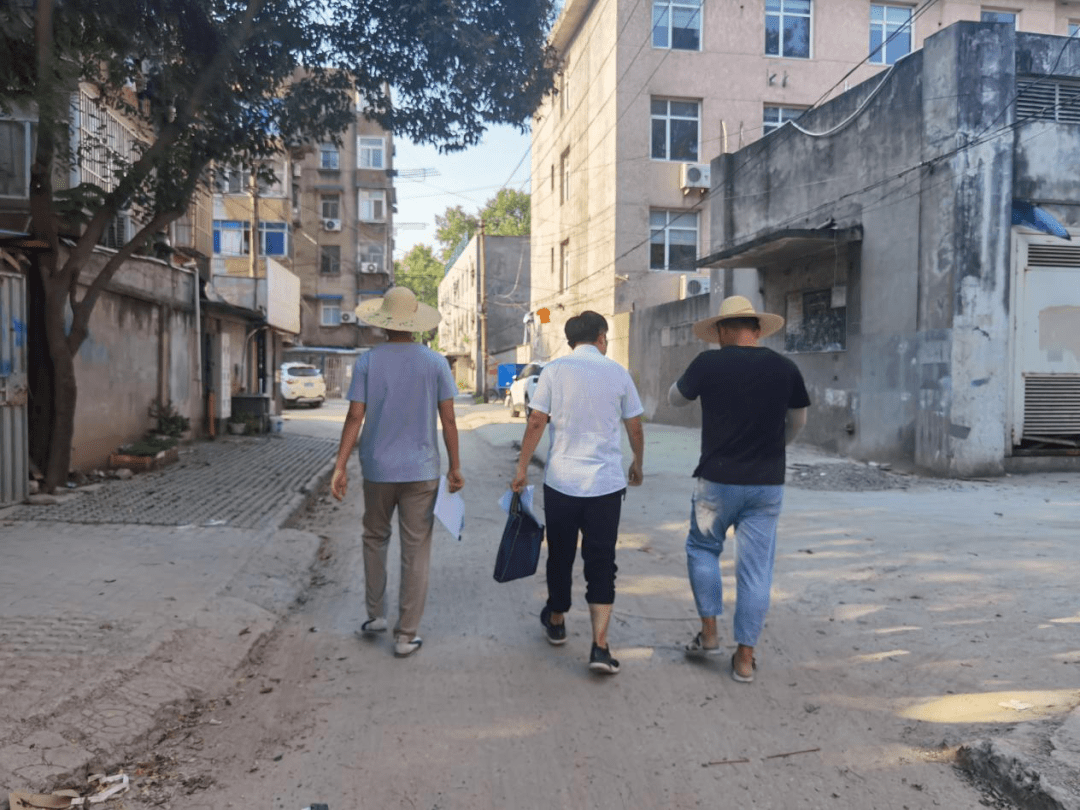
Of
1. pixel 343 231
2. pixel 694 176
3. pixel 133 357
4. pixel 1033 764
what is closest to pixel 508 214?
pixel 343 231

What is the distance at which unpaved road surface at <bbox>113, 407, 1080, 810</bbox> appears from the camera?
10.4 ft

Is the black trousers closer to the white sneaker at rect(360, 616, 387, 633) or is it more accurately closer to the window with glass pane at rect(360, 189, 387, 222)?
the white sneaker at rect(360, 616, 387, 633)

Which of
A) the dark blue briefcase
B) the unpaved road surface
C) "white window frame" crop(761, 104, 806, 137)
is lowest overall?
the unpaved road surface

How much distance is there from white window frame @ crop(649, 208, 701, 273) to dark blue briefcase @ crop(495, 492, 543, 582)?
72.8ft

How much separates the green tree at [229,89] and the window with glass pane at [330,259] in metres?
37.6

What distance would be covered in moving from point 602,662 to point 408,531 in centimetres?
130

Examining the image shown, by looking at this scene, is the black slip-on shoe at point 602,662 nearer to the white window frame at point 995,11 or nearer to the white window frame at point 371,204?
the white window frame at point 995,11

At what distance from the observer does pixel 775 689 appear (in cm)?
415

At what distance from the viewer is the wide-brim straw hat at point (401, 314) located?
16.0ft

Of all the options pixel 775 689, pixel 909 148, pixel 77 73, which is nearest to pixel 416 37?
pixel 77 73

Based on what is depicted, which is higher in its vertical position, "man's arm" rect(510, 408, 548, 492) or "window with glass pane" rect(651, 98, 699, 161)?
"window with glass pane" rect(651, 98, 699, 161)

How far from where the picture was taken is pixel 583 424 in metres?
4.45

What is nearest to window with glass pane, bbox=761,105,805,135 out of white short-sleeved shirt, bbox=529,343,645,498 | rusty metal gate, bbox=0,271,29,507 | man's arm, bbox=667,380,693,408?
rusty metal gate, bbox=0,271,29,507

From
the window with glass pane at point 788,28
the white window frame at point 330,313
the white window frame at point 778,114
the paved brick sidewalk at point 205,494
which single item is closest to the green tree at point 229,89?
the paved brick sidewalk at point 205,494
